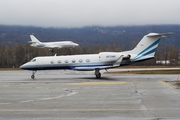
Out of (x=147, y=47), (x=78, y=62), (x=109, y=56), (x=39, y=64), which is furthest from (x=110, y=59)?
(x=39, y=64)

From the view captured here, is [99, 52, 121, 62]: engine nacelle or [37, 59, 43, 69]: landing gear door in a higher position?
[99, 52, 121, 62]: engine nacelle

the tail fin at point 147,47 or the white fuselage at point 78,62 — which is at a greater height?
the tail fin at point 147,47

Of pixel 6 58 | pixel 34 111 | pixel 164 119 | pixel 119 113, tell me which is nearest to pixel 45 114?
pixel 34 111

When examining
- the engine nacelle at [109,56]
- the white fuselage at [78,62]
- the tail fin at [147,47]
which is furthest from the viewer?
the tail fin at [147,47]

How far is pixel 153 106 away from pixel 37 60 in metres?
24.5

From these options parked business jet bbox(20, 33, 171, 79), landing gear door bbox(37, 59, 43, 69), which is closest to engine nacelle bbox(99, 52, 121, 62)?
parked business jet bbox(20, 33, 171, 79)

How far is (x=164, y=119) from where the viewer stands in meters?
11.2

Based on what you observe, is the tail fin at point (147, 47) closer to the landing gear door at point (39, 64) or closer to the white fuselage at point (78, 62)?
the white fuselage at point (78, 62)

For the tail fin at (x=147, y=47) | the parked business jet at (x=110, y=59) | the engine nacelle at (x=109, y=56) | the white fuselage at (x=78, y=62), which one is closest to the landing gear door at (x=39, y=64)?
the white fuselage at (x=78, y=62)

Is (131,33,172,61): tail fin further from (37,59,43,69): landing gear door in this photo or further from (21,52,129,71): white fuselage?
(37,59,43,69): landing gear door

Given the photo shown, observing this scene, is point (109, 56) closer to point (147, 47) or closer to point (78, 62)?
point (78, 62)

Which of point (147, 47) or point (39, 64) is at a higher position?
point (147, 47)

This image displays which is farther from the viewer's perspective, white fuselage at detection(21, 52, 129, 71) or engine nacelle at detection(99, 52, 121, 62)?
white fuselage at detection(21, 52, 129, 71)

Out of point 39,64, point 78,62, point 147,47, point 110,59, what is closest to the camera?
point 110,59
